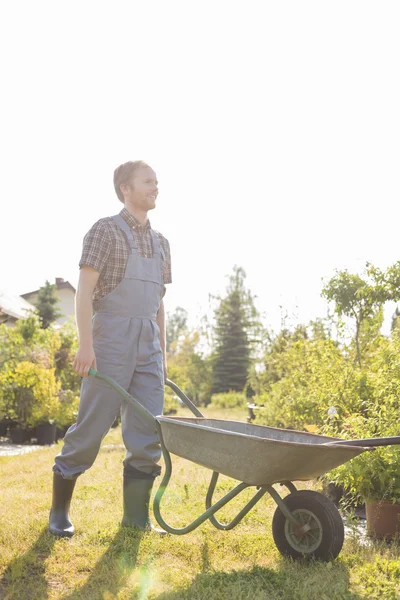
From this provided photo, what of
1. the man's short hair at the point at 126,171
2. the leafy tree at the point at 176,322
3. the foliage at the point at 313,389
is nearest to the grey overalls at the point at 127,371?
the man's short hair at the point at 126,171

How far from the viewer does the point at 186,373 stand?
19953 mm

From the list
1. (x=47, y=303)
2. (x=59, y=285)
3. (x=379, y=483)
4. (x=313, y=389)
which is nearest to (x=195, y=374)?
(x=47, y=303)

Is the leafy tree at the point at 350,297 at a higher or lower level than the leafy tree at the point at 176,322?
lower

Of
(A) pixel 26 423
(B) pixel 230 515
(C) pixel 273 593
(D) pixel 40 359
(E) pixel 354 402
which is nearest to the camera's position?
(C) pixel 273 593

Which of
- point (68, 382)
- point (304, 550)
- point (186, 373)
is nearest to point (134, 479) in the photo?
point (304, 550)

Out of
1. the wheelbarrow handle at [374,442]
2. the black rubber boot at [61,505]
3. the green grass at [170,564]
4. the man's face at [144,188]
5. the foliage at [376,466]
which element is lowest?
the green grass at [170,564]

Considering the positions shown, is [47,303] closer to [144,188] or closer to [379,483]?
[144,188]

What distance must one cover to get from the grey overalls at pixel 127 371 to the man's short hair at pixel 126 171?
204 mm

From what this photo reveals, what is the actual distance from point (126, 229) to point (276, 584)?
1.73m

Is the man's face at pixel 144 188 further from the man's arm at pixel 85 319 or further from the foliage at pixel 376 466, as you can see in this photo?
the foliage at pixel 376 466

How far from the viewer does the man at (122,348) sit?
2.87m

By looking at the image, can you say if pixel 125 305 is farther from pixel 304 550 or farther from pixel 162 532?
pixel 304 550

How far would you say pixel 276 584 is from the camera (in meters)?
2.26

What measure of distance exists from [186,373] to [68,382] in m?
10.6
